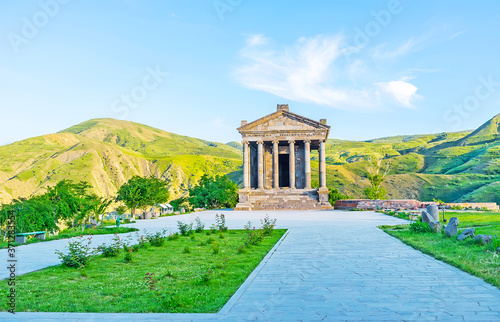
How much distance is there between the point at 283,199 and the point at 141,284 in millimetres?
35320

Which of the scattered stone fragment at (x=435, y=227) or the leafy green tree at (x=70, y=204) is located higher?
the leafy green tree at (x=70, y=204)

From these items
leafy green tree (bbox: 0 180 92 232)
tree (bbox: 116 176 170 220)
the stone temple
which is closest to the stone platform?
the stone temple

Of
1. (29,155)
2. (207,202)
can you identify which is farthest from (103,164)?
(207,202)

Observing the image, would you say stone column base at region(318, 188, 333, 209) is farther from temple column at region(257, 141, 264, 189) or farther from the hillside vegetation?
the hillside vegetation

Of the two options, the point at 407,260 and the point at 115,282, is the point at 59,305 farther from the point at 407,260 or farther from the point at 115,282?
the point at 407,260

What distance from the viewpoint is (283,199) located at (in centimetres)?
4228

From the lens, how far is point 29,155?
146m

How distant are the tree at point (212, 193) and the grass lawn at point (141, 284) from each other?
1268 inches

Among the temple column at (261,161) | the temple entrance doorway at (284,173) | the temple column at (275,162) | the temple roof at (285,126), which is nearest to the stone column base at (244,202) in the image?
the temple column at (261,161)

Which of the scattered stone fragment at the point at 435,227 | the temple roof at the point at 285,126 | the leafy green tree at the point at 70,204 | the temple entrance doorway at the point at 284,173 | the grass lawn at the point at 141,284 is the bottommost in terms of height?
the grass lawn at the point at 141,284

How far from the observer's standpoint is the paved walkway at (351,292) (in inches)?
212

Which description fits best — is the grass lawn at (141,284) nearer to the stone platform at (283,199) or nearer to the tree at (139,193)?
the tree at (139,193)

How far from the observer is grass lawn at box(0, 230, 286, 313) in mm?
5992

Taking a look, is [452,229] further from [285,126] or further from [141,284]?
[285,126]
